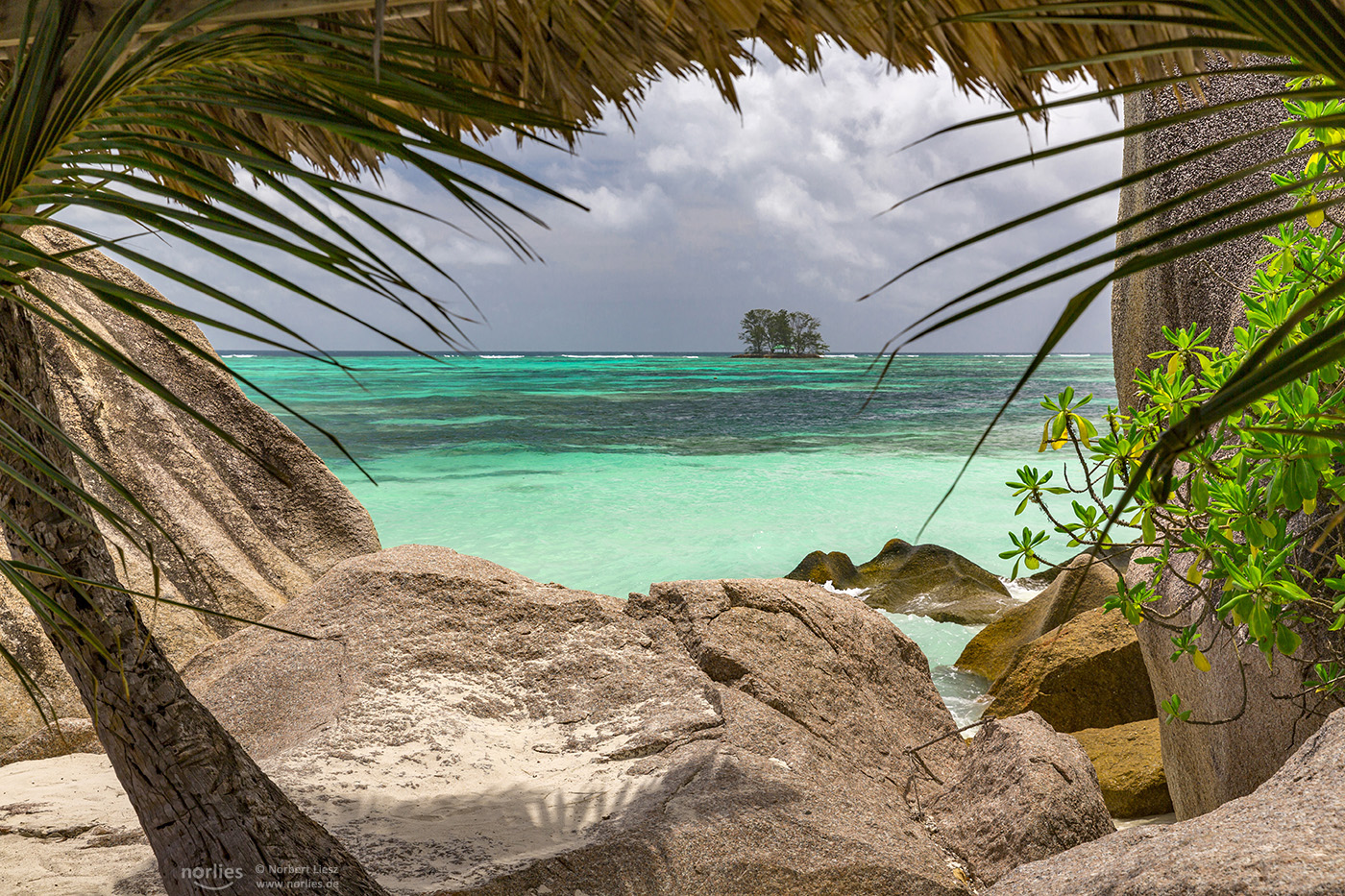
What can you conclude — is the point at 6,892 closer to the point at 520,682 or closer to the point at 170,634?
the point at 520,682

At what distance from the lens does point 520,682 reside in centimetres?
296

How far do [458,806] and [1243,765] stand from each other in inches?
88.3

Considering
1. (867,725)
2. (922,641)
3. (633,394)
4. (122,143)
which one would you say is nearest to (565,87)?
(122,143)

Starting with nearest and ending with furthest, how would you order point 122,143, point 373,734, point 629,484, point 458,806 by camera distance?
point 122,143 → point 458,806 → point 373,734 → point 629,484

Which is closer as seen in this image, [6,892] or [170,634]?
[6,892]

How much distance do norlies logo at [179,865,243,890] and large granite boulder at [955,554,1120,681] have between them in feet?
14.7

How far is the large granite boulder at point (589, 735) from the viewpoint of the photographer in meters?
2.13

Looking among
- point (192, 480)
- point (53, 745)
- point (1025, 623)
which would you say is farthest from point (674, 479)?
point (53, 745)

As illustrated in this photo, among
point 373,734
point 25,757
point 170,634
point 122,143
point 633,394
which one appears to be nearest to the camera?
point 122,143

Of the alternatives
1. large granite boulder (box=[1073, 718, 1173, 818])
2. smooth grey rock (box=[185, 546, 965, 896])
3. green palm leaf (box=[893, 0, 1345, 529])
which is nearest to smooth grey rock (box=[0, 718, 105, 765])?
smooth grey rock (box=[185, 546, 965, 896])

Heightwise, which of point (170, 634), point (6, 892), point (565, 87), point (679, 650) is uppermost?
point (565, 87)

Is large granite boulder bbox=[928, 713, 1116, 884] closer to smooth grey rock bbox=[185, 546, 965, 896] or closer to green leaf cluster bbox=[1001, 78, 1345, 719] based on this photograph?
smooth grey rock bbox=[185, 546, 965, 896]

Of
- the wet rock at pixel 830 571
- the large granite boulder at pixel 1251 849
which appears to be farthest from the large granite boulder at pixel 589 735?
the wet rock at pixel 830 571

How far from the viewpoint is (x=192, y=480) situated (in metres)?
4.91
